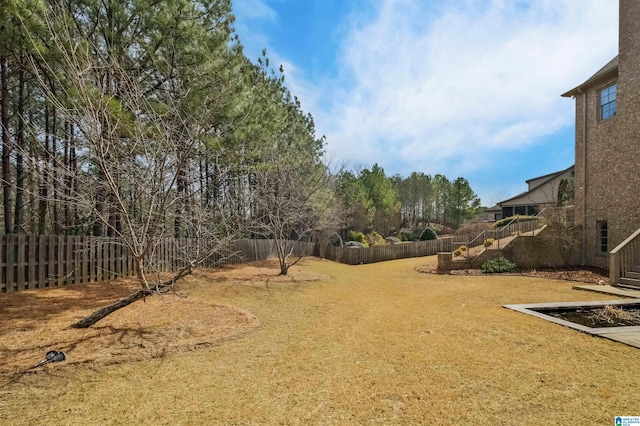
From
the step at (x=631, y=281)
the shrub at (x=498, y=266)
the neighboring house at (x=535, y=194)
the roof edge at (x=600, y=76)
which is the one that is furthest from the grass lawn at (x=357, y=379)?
the neighboring house at (x=535, y=194)

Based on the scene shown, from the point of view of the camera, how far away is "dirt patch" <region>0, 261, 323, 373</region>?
4090mm

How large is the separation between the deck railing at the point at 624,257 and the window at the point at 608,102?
16.8 ft

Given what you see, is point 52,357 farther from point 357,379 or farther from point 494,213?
point 494,213

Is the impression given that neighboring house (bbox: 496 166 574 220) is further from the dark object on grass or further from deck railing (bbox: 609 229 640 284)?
the dark object on grass

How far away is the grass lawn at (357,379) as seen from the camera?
2781 millimetres

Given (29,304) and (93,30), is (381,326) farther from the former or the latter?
(93,30)

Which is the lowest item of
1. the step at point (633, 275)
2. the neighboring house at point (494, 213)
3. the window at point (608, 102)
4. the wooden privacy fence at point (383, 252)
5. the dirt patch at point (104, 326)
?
the wooden privacy fence at point (383, 252)

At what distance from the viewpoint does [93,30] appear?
288 inches

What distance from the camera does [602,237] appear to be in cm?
1187

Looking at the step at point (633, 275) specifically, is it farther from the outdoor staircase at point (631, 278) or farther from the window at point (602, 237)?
the window at point (602, 237)

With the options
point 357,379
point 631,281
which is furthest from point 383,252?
point 357,379

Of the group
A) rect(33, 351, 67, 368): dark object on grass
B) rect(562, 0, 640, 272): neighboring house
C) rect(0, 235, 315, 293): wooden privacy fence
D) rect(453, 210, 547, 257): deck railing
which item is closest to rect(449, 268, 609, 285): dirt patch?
rect(562, 0, 640, 272): neighboring house

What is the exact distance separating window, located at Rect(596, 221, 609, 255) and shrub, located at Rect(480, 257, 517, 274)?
3072 millimetres

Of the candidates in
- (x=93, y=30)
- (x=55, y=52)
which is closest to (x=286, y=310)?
(x=55, y=52)
